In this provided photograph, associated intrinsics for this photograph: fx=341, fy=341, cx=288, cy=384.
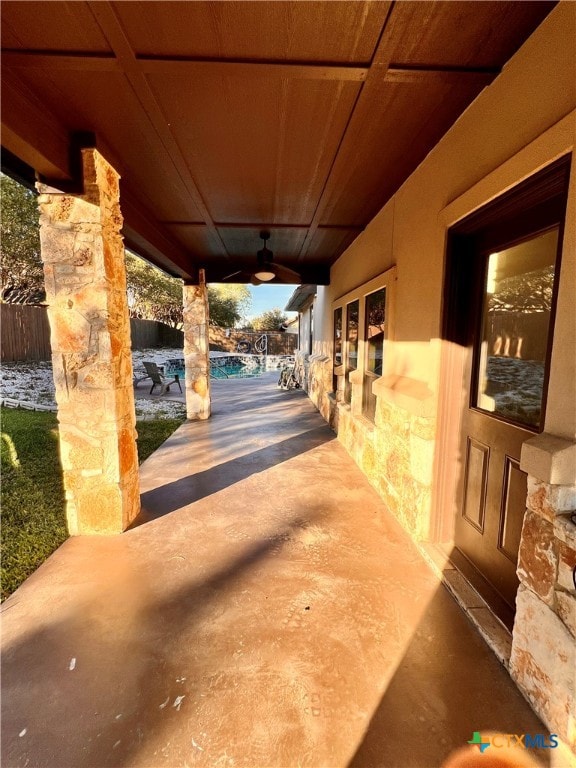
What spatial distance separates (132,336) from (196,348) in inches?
529

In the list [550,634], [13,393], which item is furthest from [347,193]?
[13,393]

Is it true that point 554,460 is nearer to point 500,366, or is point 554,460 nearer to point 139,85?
point 500,366

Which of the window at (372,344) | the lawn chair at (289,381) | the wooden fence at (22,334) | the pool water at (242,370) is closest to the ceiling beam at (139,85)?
the window at (372,344)

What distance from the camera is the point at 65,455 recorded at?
2.57 metres

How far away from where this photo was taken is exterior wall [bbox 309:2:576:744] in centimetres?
128

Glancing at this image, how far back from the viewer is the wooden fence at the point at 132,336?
9727mm

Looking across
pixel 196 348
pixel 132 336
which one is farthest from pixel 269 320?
pixel 196 348

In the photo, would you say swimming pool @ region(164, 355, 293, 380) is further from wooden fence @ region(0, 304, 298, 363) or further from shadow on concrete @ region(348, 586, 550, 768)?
shadow on concrete @ region(348, 586, 550, 768)

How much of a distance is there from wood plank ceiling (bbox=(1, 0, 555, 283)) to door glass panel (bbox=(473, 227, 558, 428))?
928mm

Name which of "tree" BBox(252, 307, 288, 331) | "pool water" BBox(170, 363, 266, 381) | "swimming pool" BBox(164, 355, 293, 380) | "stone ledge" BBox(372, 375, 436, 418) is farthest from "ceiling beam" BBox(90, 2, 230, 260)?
"tree" BBox(252, 307, 288, 331)

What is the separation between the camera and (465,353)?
2262 millimetres

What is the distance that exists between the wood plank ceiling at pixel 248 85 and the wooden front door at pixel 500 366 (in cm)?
74

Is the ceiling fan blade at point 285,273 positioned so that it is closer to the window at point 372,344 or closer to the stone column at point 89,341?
the window at point 372,344

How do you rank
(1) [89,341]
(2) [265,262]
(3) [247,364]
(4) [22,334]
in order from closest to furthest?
(1) [89,341] → (2) [265,262] → (4) [22,334] → (3) [247,364]
